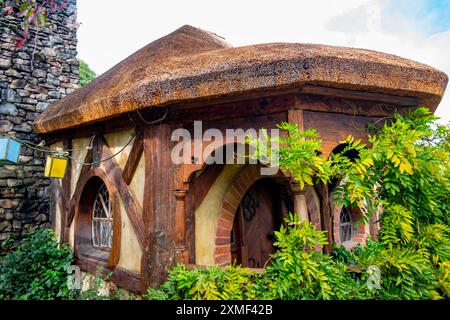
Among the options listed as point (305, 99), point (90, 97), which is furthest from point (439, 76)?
point (90, 97)

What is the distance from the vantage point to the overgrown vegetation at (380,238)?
179cm

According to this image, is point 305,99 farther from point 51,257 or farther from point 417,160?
point 51,257

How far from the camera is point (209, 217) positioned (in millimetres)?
3010

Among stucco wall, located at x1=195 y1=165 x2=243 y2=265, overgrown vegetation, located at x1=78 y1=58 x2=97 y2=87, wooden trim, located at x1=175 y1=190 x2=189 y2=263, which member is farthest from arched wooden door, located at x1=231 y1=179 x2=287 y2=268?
overgrown vegetation, located at x1=78 y1=58 x2=97 y2=87

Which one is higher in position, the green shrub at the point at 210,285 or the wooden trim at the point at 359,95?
the wooden trim at the point at 359,95

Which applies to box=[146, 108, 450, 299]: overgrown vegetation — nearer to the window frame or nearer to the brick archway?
the brick archway

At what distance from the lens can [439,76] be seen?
2373 mm

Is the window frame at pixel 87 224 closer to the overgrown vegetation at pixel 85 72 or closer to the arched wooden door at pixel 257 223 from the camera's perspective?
the arched wooden door at pixel 257 223

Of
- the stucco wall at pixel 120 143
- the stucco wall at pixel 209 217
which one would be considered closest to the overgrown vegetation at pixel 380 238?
the stucco wall at pixel 209 217

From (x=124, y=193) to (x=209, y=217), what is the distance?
2.98 feet

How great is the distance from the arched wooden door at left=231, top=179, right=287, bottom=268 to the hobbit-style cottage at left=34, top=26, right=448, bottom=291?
0.08ft

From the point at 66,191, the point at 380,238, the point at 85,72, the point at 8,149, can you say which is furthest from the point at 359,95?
the point at 85,72

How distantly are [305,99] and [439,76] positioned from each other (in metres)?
1.19

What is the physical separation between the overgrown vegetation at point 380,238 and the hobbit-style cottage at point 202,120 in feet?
1.04
